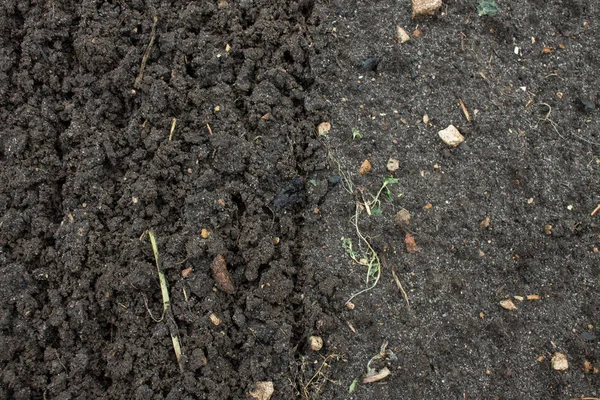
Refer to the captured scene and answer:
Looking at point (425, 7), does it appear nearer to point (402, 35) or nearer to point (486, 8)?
point (402, 35)

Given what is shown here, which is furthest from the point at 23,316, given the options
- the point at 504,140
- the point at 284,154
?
the point at 504,140

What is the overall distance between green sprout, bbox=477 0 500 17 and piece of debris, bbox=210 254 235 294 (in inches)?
60.3

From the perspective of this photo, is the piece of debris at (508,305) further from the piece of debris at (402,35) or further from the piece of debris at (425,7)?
the piece of debris at (425,7)

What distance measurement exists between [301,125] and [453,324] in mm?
964

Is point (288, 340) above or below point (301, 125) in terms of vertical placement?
below

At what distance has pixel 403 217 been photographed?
209 centimetres

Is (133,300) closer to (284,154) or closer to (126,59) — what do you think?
(284,154)

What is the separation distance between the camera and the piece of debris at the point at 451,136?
7.11 feet

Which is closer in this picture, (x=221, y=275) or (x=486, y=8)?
(x=221, y=275)

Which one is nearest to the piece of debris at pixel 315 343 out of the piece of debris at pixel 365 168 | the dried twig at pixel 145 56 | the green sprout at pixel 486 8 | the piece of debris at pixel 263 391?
the piece of debris at pixel 263 391

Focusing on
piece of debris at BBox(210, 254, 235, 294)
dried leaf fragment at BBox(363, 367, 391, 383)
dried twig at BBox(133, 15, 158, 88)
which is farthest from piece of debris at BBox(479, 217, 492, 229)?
dried twig at BBox(133, 15, 158, 88)

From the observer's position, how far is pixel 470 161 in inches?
85.4

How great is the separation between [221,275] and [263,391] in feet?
1.41

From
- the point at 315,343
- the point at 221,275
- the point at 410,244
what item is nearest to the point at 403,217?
the point at 410,244
